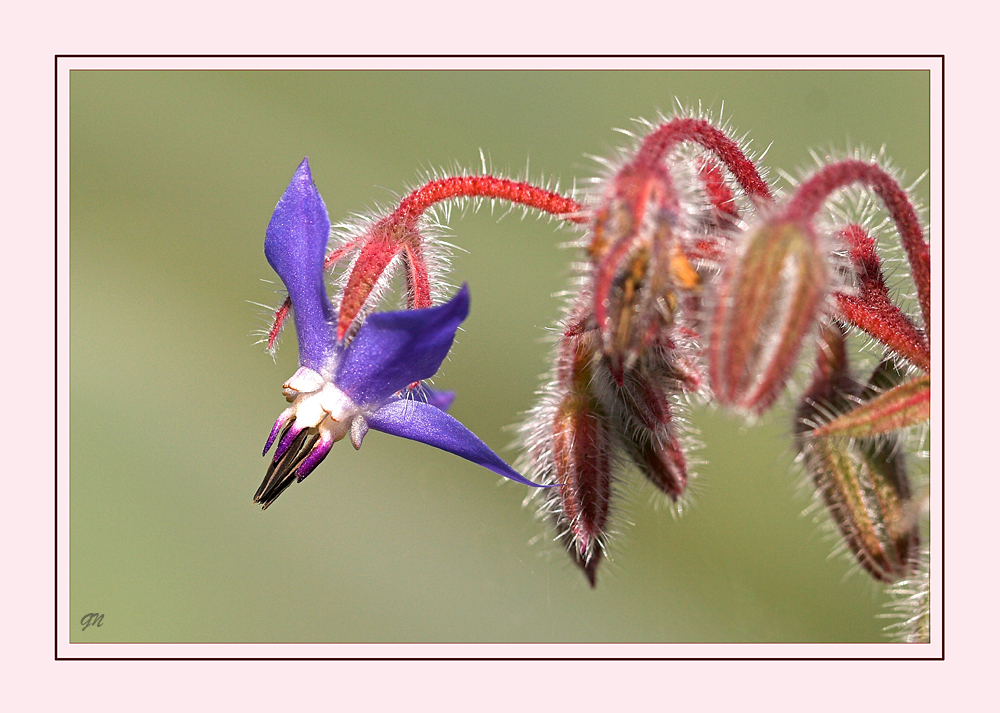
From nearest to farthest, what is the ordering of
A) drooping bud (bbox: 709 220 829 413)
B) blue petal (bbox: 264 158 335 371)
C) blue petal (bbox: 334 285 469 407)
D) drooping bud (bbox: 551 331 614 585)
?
drooping bud (bbox: 709 220 829 413) → blue petal (bbox: 334 285 469 407) → blue petal (bbox: 264 158 335 371) → drooping bud (bbox: 551 331 614 585)

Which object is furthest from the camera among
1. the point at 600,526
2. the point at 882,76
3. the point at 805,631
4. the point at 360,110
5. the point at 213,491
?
the point at 360,110

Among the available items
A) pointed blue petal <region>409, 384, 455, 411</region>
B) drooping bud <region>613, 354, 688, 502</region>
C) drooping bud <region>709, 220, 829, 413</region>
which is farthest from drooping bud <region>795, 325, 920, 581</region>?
pointed blue petal <region>409, 384, 455, 411</region>

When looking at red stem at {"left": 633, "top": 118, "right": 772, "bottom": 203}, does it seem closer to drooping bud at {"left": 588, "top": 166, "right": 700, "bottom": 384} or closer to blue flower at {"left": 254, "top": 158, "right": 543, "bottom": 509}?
drooping bud at {"left": 588, "top": 166, "right": 700, "bottom": 384}

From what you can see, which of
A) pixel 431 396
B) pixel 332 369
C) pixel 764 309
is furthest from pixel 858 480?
pixel 332 369

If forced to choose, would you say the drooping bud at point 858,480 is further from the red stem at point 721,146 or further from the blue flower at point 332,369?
the blue flower at point 332,369

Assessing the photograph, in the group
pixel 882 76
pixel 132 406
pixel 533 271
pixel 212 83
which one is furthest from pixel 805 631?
pixel 212 83

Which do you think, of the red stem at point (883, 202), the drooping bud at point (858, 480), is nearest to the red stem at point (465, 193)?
the red stem at point (883, 202)

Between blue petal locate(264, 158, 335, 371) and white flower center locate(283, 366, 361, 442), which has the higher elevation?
blue petal locate(264, 158, 335, 371)

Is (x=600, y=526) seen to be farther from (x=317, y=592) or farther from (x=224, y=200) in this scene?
(x=224, y=200)
